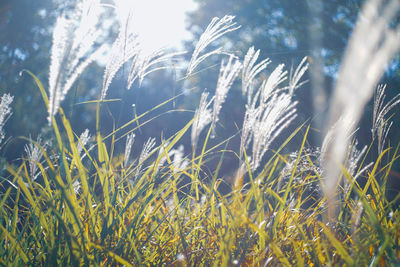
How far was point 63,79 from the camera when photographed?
894mm

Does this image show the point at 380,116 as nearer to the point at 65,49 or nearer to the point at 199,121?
the point at 199,121

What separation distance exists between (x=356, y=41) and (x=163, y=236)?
1169 millimetres

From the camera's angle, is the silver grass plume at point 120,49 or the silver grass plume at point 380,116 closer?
the silver grass plume at point 120,49

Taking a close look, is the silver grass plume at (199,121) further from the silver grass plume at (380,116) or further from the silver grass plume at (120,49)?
the silver grass plume at (380,116)

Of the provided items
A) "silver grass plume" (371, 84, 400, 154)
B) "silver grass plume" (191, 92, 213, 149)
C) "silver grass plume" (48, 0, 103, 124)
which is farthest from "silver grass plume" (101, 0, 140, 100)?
"silver grass plume" (371, 84, 400, 154)

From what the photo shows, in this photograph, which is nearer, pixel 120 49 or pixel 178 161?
pixel 120 49

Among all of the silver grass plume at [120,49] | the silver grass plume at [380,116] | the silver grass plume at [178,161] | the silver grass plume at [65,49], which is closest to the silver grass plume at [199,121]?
the silver grass plume at [178,161]

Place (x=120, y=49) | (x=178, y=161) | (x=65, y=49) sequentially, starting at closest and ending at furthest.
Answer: (x=65, y=49) → (x=120, y=49) → (x=178, y=161)

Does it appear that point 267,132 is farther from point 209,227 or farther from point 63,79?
point 63,79

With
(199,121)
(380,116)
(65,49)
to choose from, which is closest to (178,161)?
(199,121)

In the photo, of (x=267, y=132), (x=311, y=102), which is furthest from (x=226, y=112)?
(x=267, y=132)

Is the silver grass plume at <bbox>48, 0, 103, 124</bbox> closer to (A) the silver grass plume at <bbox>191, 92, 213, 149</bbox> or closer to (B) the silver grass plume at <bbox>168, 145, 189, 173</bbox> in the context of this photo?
(A) the silver grass plume at <bbox>191, 92, 213, 149</bbox>

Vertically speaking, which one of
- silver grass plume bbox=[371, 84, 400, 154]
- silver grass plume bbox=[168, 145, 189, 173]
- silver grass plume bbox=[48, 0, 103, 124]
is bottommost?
silver grass plume bbox=[168, 145, 189, 173]

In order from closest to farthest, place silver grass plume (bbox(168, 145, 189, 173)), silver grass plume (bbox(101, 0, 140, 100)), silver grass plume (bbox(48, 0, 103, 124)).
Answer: silver grass plume (bbox(48, 0, 103, 124)) → silver grass plume (bbox(101, 0, 140, 100)) → silver grass plume (bbox(168, 145, 189, 173))
